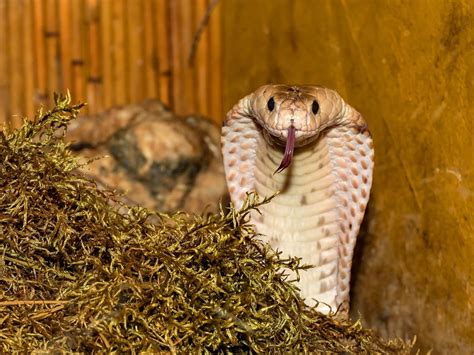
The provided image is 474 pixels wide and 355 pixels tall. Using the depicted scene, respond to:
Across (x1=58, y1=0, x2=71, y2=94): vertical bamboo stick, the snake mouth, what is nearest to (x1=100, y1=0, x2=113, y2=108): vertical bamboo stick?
(x1=58, y1=0, x2=71, y2=94): vertical bamboo stick

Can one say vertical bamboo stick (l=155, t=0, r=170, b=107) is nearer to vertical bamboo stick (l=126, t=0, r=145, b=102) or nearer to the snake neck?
vertical bamboo stick (l=126, t=0, r=145, b=102)

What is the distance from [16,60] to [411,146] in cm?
194

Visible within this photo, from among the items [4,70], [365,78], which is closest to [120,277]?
[365,78]

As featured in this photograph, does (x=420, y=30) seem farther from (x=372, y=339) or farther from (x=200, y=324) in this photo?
(x=200, y=324)

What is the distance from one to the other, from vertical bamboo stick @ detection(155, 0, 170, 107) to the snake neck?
1.61 m

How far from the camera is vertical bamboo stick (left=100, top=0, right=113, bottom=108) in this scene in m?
3.84

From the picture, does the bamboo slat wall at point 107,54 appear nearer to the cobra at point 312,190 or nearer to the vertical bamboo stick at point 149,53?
the vertical bamboo stick at point 149,53

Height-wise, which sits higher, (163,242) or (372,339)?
(163,242)

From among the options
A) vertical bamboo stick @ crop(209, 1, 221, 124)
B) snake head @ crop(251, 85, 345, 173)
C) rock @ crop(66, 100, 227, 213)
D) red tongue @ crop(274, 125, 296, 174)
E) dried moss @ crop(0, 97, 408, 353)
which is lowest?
rock @ crop(66, 100, 227, 213)

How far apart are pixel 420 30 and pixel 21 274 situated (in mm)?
1347

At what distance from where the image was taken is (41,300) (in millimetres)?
1632

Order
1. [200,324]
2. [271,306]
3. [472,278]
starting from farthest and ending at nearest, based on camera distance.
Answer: [472,278] < [271,306] < [200,324]

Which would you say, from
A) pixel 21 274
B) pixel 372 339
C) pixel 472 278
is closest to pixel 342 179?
pixel 472 278

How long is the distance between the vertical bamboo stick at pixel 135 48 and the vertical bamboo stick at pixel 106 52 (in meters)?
0.08
